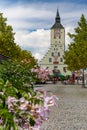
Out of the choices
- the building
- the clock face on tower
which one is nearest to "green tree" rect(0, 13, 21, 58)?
the building

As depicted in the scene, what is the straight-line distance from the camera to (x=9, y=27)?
48.9 metres

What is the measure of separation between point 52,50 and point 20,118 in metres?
149

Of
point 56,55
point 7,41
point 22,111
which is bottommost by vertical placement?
point 22,111

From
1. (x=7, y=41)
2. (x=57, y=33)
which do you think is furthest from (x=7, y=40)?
(x=57, y=33)

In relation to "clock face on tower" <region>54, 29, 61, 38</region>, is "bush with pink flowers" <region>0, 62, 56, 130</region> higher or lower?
lower

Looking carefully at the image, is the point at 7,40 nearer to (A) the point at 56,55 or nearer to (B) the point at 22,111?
(B) the point at 22,111

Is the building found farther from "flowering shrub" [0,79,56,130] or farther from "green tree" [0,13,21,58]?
"flowering shrub" [0,79,56,130]

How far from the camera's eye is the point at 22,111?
326 cm

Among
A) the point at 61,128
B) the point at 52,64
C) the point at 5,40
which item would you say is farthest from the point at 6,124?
the point at 52,64

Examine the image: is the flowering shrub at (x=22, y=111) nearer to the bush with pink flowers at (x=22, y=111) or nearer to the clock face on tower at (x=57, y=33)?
the bush with pink flowers at (x=22, y=111)

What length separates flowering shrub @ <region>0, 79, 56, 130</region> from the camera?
3.15 meters

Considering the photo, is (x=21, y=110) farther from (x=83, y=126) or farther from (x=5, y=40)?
(x=5, y=40)

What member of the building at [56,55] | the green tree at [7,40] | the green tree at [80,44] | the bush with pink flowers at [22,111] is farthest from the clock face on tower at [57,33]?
the bush with pink flowers at [22,111]

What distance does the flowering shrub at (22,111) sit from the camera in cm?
315
